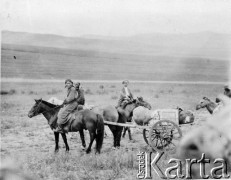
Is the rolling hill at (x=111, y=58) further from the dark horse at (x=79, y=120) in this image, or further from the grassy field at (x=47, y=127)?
the dark horse at (x=79, y=120)

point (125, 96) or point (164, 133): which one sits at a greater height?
point (125, 96)

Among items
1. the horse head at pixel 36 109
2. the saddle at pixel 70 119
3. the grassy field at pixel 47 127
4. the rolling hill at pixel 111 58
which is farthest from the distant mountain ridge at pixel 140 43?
the saddle at pixel 70 119

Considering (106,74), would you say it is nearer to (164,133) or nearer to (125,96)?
(125,96)

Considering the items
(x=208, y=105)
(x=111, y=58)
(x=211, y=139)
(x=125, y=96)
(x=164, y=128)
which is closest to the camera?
(x=211, y=139)

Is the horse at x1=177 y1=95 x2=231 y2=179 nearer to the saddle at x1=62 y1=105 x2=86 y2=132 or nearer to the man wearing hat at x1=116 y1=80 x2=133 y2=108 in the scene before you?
the saddle at x1=62 y1=105 x2=86 y2=132

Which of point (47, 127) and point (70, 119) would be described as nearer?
point (70, 119)

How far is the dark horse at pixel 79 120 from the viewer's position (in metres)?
5.58

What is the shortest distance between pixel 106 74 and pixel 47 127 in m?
1.10

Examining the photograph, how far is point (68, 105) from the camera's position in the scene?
5.59 meters

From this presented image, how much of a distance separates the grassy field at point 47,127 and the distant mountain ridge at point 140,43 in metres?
0.44

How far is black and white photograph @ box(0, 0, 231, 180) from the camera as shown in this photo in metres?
5.63

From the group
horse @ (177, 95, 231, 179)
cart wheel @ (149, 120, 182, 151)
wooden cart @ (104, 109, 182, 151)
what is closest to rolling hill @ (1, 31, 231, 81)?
wooden cart @ (104, 109, 182, 151)

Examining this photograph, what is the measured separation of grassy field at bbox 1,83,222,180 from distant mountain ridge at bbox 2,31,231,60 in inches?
17.5

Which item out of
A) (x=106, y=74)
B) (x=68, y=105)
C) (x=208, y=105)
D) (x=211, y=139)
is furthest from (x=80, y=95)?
(x=211, y=139)
